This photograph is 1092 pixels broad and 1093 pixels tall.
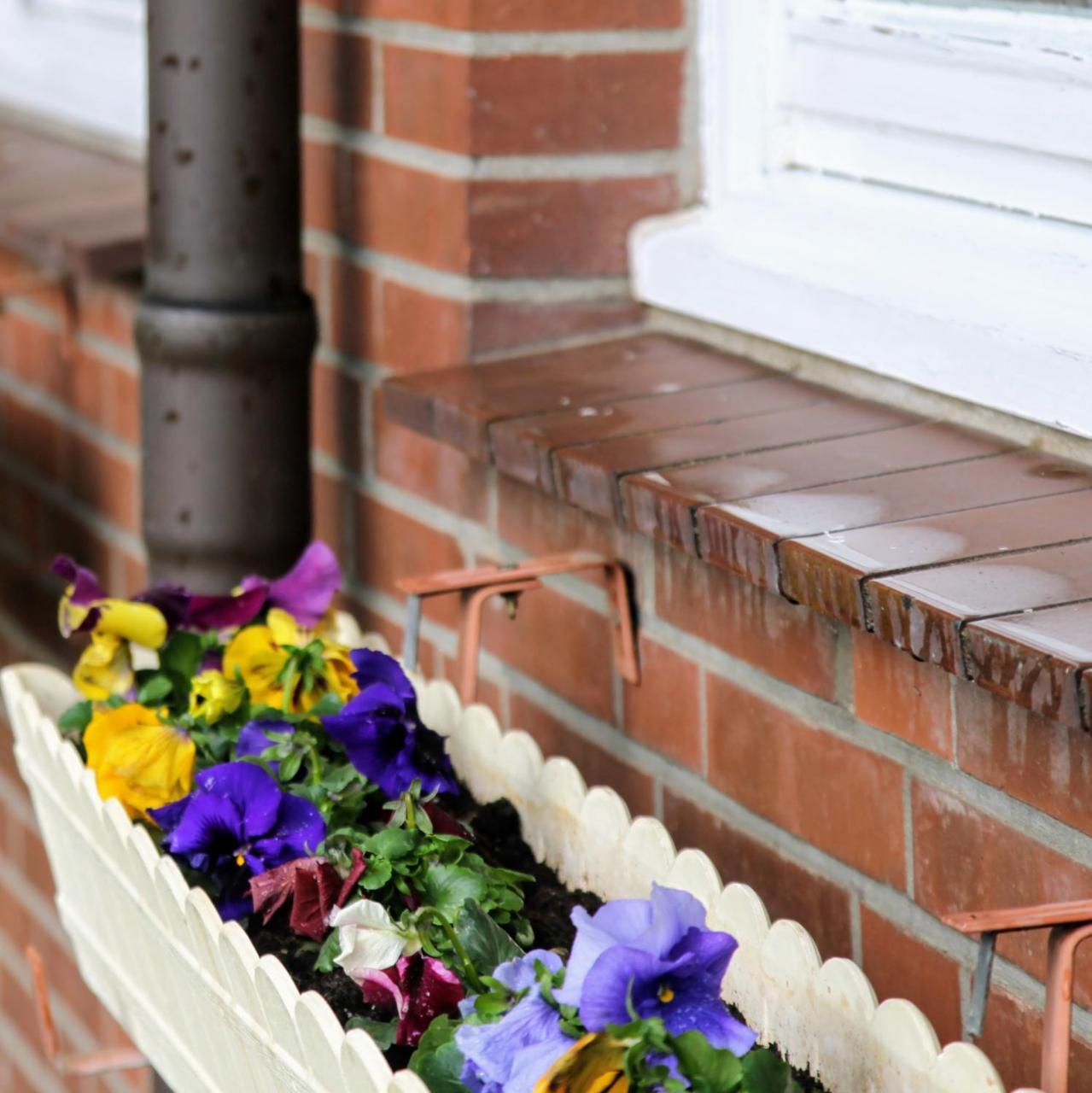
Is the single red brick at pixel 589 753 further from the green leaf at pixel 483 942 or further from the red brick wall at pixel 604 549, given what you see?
the green leaf at pixel 483 942

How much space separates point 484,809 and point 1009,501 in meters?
0.36

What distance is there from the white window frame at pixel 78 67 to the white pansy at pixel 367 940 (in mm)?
1347

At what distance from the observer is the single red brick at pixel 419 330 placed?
141cm

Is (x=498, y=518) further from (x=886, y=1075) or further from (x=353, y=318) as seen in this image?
(x=886, y=1075)

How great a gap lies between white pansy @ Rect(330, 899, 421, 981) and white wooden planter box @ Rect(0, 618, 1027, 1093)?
47mm

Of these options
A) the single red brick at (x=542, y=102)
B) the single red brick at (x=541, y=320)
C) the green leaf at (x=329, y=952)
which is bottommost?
A: the green leaf at (x=329, y=952)

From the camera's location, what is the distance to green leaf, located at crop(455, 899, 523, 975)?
0.83 metres

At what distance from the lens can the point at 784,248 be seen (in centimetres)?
129

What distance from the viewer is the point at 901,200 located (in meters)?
1.22

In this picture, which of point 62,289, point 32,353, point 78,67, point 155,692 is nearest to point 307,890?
point 155,692

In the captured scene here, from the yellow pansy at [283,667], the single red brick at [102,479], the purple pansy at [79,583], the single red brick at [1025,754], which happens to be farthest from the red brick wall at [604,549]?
the purple pansy at [79,583]

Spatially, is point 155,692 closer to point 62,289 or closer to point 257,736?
point 257,736

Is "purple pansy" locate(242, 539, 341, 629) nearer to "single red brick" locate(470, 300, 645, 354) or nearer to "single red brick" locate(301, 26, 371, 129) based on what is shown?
"single red brick" locate(470, 300, 645, 354)

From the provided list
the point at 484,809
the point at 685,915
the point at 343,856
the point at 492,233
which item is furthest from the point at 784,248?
the point at 685,915
